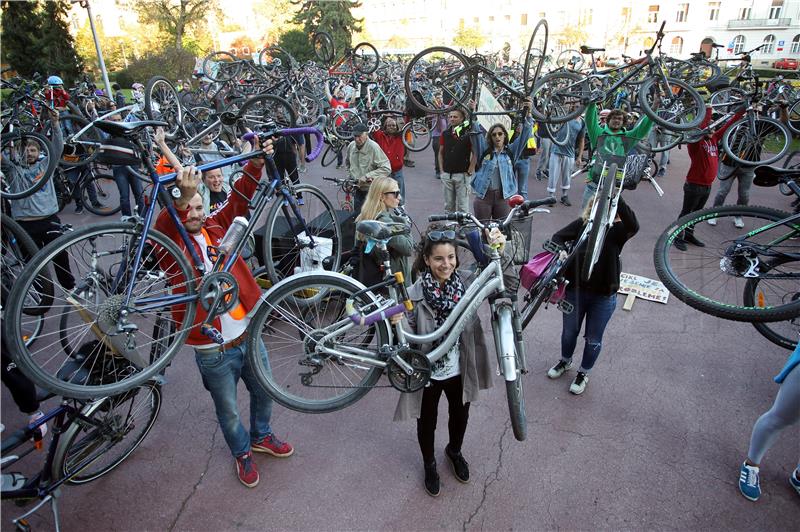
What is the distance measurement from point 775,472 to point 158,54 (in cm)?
3533

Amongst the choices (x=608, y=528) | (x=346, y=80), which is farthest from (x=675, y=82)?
(x=346, y=80)

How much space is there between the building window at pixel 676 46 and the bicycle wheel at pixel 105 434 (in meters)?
54.1

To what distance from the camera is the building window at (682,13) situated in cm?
4300

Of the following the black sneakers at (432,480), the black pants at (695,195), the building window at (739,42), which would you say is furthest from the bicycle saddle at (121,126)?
the building window at (739,42)

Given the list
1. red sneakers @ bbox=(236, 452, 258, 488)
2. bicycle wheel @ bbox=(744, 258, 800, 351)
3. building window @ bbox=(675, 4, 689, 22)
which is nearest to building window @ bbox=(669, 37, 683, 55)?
building window @ bbox=(675, 4, 689, 22)

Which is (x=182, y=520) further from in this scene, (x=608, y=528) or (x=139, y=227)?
(x=608, y=528)

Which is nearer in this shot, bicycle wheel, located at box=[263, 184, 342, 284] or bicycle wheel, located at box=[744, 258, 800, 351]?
bicycle wheel, located at box=[744, 258, 800, 351]

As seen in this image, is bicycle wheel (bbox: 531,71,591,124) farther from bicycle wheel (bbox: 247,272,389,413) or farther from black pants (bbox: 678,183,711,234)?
bicycle wheel (bbox: 247,272,389,413)

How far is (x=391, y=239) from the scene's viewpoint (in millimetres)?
3598

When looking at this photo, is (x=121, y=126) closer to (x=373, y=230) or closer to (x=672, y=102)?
(x=373, y=230)

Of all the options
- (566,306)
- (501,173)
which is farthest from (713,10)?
(566,306)

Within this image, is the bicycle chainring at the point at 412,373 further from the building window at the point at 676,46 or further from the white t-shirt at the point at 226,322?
the building window at the point at 676,46

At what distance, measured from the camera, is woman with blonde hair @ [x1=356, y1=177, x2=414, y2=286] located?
3635 mm

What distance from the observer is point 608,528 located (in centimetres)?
256
